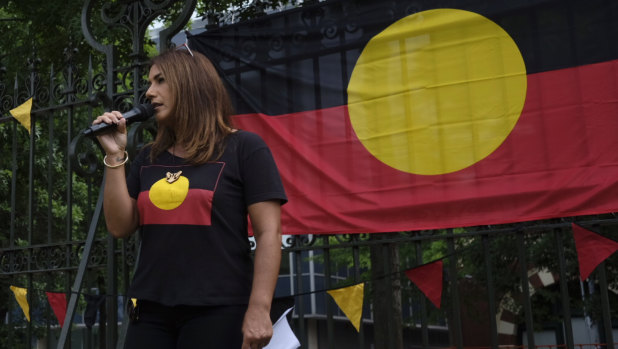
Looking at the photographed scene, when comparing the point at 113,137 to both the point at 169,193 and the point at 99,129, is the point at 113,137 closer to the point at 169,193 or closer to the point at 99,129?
the point at 99,129

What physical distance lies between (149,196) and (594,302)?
9.97 m

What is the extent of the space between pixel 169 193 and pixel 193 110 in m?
0.35

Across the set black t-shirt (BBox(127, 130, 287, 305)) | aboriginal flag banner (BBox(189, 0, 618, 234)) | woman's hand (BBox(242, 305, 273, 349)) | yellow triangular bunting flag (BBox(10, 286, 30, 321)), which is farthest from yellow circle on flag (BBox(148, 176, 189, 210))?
yellow triangular bunting flag (BBox(10, 286, 30, 321))

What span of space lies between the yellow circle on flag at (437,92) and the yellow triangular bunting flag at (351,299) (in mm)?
815

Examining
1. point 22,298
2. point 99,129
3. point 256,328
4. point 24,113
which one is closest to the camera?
point 256,328

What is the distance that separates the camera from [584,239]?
3990 mm

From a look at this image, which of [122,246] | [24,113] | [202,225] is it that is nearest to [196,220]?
[202,225]

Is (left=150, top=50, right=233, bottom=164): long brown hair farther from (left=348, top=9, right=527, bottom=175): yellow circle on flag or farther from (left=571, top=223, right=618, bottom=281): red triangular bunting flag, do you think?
(left=571, top=223, right=618, bottom=281): red triangular bunting flag

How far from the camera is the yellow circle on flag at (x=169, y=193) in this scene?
265 centimetres

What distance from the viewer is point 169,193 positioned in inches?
105

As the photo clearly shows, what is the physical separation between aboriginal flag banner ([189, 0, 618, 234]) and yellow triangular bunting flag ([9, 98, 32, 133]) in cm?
193

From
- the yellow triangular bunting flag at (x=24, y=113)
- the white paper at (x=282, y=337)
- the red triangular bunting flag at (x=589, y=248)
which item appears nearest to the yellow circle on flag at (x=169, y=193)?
the white paper at (x=282, y=337)

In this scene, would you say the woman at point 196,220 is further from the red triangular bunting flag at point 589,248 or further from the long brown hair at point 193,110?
the red triangular bunting flag at point 589,248

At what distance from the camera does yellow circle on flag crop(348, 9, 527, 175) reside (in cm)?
421
